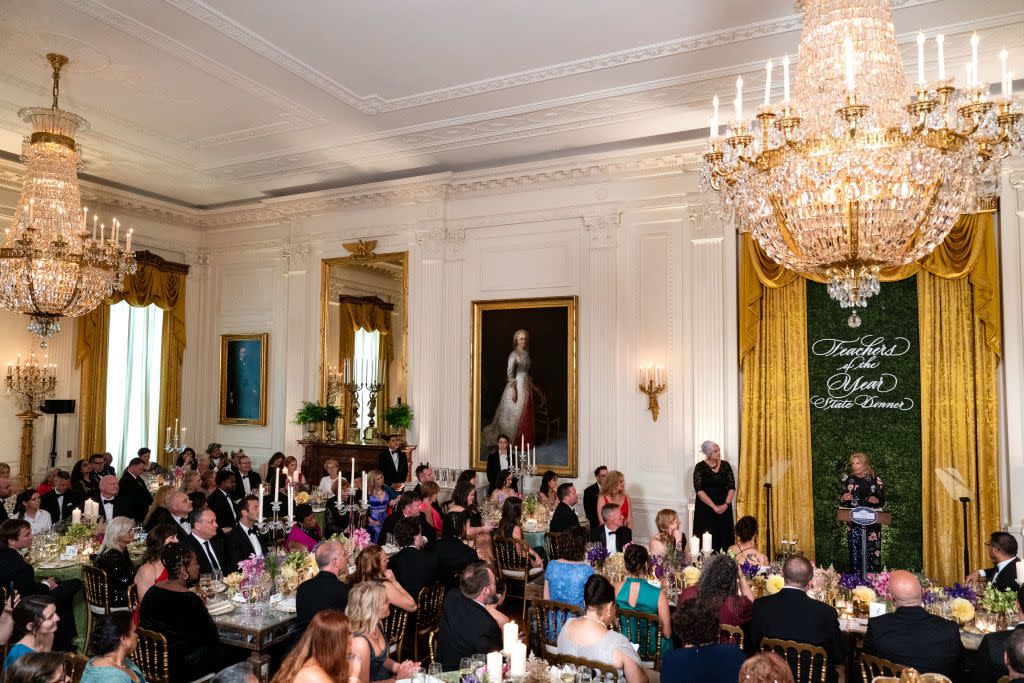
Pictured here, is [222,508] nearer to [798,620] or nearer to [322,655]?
[322,655]

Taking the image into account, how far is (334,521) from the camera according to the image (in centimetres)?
880

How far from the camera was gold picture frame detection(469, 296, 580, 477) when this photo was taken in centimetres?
1092

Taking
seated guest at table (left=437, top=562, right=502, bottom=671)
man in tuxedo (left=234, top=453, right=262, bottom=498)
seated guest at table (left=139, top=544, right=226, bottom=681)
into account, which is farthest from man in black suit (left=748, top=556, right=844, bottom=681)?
man in tuxedo (left=234, top=453, right=262, bottom=498)

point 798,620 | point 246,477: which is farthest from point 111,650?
point 246,477

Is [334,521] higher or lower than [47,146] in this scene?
lower

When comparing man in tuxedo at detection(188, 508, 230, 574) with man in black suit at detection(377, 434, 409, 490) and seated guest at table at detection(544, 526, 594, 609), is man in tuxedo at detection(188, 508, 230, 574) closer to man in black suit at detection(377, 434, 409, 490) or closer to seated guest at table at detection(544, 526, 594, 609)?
seated guest at table at detection(544, 526, 594, 609)

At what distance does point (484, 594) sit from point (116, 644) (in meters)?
2.06

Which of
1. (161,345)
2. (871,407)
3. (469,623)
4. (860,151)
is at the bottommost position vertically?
(469,623)

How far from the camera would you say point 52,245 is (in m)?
7.88

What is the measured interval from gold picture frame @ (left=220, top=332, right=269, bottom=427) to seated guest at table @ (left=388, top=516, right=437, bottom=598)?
8373 millimetres

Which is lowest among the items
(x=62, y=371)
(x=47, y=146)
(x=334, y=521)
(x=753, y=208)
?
(x=334, y=521)

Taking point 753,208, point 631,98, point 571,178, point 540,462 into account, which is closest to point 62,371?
point 540,462

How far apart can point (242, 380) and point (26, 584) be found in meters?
8.48

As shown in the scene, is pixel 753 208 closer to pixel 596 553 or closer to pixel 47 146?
pixel 596 553
